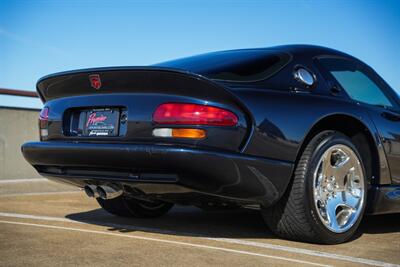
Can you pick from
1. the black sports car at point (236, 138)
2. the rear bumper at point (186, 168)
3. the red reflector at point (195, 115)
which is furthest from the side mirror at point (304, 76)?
the red reflector at point (195, 115)

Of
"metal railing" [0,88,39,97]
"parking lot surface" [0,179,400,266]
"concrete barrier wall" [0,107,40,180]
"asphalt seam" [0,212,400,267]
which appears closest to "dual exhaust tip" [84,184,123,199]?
"parking lot surface" [0,179,400,266]

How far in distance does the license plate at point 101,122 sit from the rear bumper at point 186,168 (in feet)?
0.34

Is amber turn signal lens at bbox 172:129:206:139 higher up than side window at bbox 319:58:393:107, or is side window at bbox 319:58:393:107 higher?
side window at bbox 319:58:393:107

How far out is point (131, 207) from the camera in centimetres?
445

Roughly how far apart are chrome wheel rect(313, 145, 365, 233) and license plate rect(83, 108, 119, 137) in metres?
1.29

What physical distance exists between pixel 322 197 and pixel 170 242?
1017 mm

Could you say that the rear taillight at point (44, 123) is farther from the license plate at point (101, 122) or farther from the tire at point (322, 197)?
the tire at point (322, 197)

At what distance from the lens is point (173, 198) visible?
11.1 feet

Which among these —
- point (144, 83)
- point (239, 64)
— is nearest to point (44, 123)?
point (144, 83)

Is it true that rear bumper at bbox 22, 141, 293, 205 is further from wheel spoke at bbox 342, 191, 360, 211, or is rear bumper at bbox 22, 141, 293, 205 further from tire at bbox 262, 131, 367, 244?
wheel spoke at bbox 342, 191, 360, 211

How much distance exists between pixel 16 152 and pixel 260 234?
5.06 m

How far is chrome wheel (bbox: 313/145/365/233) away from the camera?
3557 millimetres

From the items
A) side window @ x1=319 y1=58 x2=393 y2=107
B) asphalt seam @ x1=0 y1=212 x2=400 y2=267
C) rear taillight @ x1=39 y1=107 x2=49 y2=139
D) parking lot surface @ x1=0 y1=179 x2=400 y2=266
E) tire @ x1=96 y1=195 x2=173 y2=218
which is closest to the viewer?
parking lot surface @ x1=0 y1=179 x2=400 y2=266

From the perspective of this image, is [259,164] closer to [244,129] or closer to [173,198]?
[244,129]
